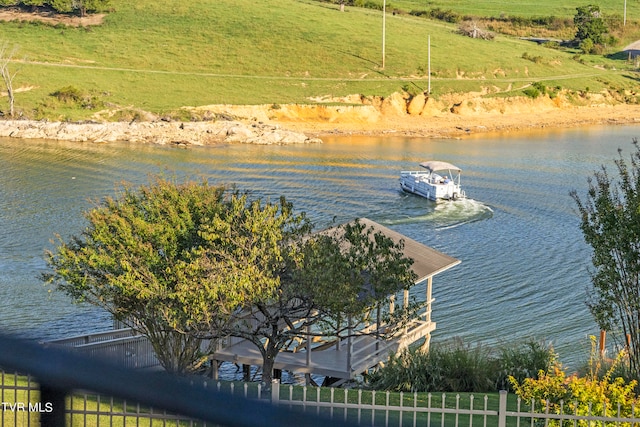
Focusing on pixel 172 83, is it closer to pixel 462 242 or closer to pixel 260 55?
pixel 260 55

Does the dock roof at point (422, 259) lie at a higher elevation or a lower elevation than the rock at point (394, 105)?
higher

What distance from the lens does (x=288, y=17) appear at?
303ft

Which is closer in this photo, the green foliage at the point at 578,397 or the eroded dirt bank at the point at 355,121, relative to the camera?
the green foliage at the point at 578,397

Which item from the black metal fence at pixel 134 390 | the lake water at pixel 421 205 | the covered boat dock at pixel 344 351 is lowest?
the lake water at pixel 421 205

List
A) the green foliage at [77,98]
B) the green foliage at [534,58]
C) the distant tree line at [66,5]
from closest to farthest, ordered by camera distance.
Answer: the green foliage at [77,98] → the distant tree line at [66,5] → the green foliage at [534,58]

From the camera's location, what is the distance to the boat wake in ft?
132

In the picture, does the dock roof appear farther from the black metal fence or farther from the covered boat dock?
the black metal fence

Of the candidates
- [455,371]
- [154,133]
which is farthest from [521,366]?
[154,133]

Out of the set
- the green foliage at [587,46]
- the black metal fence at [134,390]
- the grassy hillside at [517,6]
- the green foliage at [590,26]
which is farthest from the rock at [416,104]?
the black metal fence at [134,390]

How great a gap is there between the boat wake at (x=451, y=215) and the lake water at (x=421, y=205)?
0.29ft

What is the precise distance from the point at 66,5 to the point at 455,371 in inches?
3255

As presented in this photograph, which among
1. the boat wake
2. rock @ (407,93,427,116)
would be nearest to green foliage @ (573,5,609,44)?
rock @ (407,93,427,116)

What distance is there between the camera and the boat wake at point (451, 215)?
4009cm

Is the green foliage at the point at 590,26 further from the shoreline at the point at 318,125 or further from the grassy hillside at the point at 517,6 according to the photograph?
the shoreline at the point at 318,125
